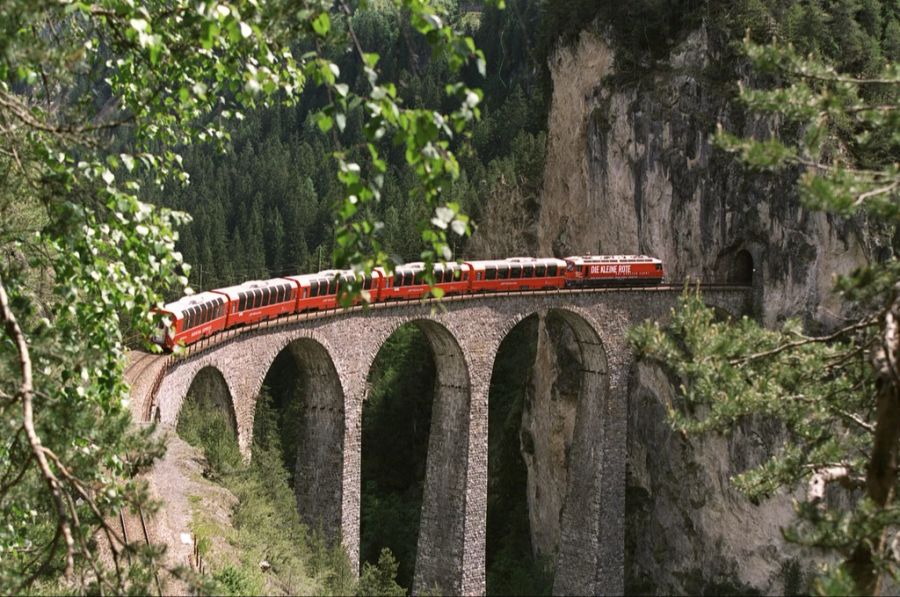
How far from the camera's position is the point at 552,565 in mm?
47406

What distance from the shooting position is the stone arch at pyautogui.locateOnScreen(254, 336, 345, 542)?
108ft

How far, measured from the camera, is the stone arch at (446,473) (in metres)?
36.7

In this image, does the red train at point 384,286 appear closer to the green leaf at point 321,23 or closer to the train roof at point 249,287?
the train roof at point 249,287

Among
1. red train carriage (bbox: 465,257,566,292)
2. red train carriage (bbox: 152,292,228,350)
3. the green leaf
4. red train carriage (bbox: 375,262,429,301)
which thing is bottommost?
the green leaf

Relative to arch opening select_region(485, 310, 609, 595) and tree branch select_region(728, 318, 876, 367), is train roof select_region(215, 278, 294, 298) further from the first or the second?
tree branch select_region(728, 318, 876, 367)

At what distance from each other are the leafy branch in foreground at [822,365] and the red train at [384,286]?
961 centimetres

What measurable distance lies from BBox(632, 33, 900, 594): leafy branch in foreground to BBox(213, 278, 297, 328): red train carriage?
17.7m

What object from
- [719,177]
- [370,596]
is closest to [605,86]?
[719,177]

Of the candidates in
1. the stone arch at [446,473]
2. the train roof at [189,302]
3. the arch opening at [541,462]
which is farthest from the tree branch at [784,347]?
the arch opening at [541,462]

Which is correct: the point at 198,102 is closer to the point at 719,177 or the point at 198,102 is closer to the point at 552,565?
the point at 719,177

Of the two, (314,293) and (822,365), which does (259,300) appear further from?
(822,365)

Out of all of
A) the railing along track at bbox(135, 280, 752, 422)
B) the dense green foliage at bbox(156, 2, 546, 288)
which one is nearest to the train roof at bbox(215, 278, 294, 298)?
the railing along track at bbox(135, 280, 752, 422)

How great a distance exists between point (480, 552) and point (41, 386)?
1160 inches

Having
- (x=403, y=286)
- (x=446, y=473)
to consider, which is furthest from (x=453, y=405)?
(x=403, y=286)
